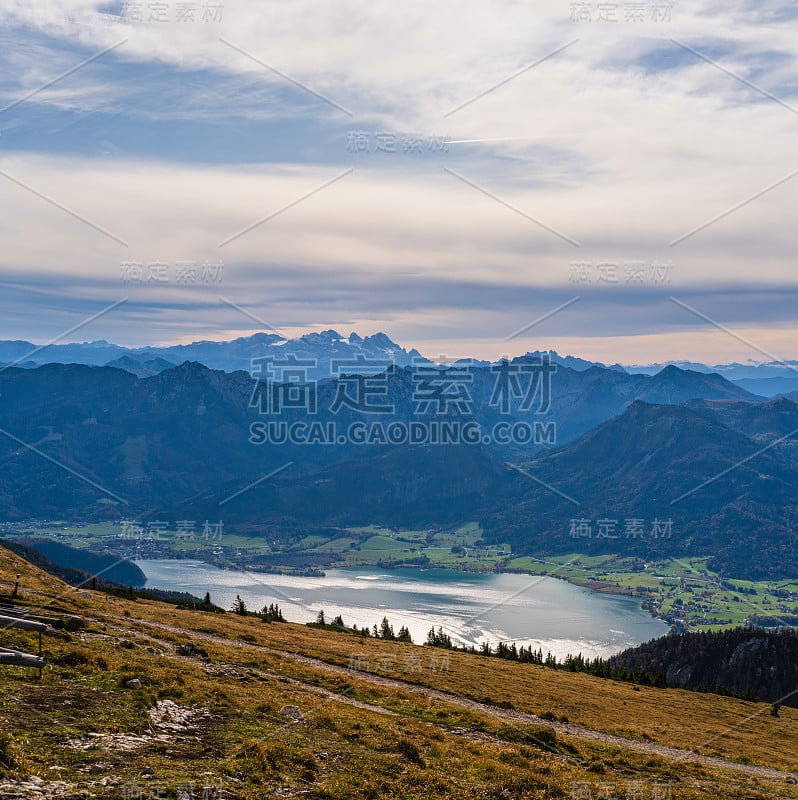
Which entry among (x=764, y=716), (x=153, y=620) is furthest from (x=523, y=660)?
(x=153, y=620)

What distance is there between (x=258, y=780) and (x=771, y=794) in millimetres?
24025

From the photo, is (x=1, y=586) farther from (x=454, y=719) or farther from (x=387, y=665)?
(x=454, y=719)

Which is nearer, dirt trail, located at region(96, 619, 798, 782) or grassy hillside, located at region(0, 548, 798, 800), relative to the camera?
grassy hillside, located at region(0, 548, 798, 800)

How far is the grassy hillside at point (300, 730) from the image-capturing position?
62.5 ft

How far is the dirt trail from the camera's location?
36281 mm

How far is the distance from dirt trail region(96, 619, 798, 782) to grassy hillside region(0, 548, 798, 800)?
0.67 feet

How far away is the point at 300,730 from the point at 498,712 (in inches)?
736

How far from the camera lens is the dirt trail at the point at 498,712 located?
36.3 meters

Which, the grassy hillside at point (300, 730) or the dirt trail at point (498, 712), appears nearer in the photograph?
the grassy hillside at point (300, 730)

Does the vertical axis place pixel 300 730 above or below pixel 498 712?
above

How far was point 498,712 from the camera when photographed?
39.8m

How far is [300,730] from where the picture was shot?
24562 millimetres

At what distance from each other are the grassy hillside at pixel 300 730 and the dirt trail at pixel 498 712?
0.67 feet

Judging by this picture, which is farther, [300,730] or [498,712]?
[498,712]
